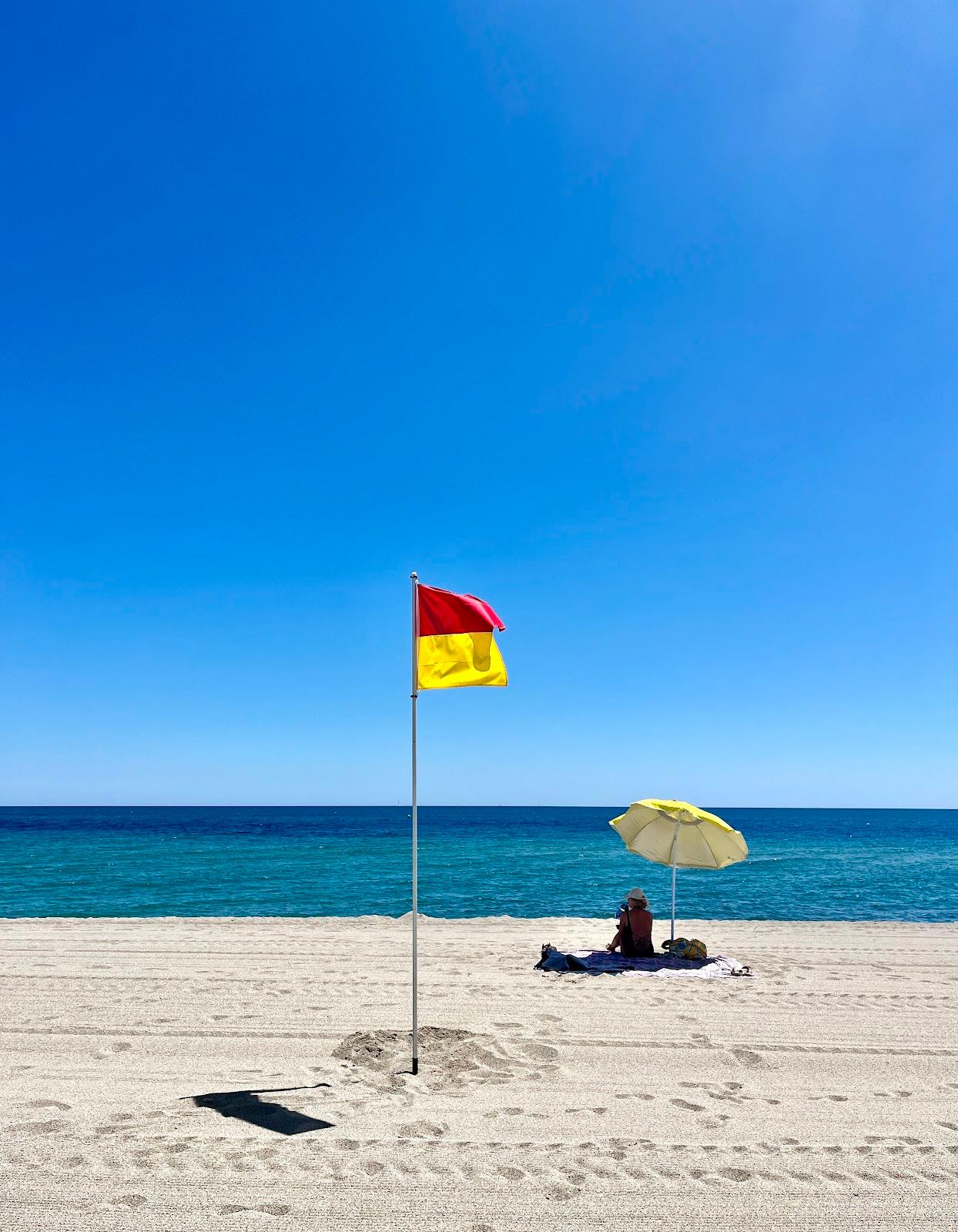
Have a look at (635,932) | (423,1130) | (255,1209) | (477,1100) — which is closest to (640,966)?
(635,932)

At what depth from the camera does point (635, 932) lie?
37.7ft

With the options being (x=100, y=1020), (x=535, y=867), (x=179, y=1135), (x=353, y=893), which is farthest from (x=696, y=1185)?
(x=535, y=867)

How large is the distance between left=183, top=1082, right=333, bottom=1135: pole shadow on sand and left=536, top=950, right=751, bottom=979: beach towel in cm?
531

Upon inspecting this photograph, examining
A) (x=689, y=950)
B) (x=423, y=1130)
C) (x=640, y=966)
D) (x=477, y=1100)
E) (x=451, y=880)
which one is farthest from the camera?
(x=451, y=880)

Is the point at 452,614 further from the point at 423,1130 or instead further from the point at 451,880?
the point at 451,880

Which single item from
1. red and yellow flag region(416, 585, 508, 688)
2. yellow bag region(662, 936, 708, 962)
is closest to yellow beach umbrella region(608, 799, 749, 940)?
yellow bag region(662, 936, 708, 962)

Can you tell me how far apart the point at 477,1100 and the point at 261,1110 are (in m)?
1.53

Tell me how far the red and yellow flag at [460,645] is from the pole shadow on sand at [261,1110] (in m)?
3.20

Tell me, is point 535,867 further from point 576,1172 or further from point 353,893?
point 576,1172

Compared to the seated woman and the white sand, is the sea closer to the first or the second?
the seated woman

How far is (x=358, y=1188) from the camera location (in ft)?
14.9

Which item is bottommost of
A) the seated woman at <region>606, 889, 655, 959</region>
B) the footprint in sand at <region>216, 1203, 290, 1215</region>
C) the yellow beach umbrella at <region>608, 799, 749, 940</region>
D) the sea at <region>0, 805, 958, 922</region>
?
the sea at <region>0, 805, 958, 922</region>

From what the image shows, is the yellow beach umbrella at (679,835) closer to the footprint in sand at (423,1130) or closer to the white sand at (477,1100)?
the white sand at (477,1100)

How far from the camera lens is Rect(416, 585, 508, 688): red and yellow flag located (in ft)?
22.5
